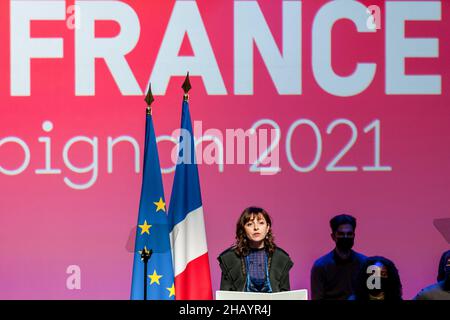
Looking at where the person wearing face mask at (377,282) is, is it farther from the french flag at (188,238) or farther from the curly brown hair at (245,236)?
the french flag at (188,238)

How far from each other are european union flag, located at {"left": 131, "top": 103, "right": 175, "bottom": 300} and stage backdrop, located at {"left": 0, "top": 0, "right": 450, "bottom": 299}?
22.7 inches

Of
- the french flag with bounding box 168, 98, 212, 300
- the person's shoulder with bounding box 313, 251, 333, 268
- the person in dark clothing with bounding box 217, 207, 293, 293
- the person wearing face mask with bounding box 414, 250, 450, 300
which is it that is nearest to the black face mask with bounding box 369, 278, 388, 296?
the person wearing face mask with bounding box 414, 250, 450, 300

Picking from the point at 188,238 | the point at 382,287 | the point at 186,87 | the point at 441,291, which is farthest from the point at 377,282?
the point at 186,87

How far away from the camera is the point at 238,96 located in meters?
5.38

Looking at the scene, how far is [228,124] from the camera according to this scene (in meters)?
5.34

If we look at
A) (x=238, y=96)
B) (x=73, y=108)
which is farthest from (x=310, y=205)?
(x=73, y=108)

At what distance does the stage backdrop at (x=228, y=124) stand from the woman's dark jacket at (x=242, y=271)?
2.79 feet

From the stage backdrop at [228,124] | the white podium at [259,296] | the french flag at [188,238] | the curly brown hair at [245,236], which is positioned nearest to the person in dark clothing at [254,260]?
the curly brown hair at [245,236]

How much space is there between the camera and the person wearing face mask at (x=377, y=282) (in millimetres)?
3740

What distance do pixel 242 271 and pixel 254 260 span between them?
0.09m

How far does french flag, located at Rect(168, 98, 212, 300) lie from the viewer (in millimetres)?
4836

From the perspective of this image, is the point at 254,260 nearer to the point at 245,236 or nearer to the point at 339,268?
the point at 245,236

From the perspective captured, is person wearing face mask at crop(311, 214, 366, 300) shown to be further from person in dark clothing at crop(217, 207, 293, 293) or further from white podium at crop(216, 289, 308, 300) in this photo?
white podium at crop(216, 289, 308, 300)

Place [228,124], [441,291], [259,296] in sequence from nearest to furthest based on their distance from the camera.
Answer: [259,296], [441,291], [228,124]
